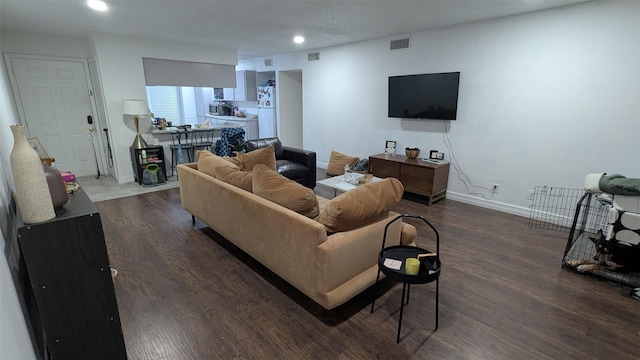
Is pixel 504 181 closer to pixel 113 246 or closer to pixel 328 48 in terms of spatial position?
pixel 328 48

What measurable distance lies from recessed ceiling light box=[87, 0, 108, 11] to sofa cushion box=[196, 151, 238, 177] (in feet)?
6.08

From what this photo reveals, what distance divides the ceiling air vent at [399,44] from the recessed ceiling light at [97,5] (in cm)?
385

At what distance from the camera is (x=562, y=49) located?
343cm

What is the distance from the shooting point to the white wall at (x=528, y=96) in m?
3.17

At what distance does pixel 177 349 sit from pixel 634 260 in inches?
139

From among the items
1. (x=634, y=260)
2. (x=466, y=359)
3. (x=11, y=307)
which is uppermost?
(x=11, y=307)

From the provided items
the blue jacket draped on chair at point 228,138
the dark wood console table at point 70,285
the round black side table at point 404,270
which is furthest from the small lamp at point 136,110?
the round black side table at point 404,270

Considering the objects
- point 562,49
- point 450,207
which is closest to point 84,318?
point 450,207

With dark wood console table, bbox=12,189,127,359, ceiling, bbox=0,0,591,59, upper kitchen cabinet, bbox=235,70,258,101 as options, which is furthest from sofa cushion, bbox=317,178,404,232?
upper kitchen cabinet, bbox=235,70,258,101

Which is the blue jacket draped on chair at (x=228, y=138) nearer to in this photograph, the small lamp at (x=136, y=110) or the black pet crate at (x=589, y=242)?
the small lamp at (x=136, y=110)

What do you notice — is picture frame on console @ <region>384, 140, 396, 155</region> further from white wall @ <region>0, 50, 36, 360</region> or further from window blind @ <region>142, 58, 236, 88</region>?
white wall @ <region>0, 50, 36, 360</region>

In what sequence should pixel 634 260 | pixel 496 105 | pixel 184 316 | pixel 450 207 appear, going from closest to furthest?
pixel 184 316
pixel 634 260
pixel 496 105
pixel 450 207

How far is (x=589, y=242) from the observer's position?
3.27m

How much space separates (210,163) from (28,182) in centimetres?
196
